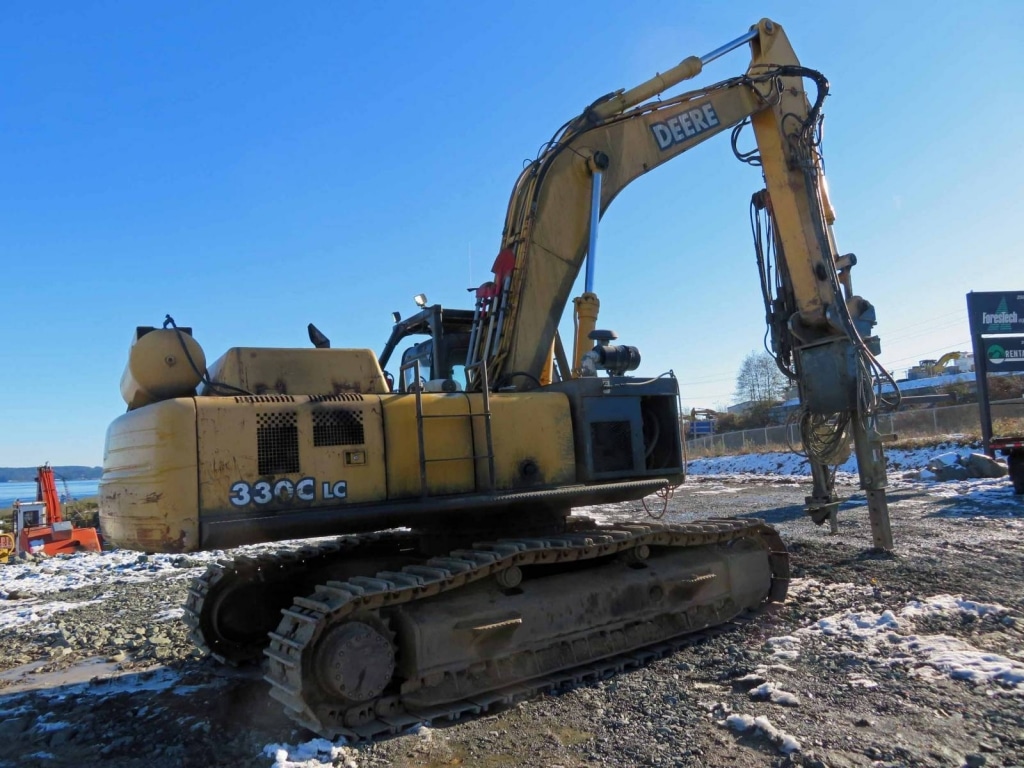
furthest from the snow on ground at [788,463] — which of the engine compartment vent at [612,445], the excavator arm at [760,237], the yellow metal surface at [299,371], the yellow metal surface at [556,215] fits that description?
the yellow metal surface at [299,371]

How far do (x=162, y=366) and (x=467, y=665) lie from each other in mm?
2850

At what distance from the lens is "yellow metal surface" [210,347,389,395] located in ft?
17.0

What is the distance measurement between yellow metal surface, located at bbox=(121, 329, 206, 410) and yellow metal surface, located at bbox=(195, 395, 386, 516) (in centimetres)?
58

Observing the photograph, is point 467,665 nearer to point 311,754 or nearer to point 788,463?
point 311,754

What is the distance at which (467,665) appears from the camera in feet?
16.3

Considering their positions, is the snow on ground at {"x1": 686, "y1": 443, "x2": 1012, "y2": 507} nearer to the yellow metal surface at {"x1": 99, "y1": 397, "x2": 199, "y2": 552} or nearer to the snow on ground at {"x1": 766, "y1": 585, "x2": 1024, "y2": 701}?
the snow on ground at {"x1": 766, "y1": 585, "x2": 1024, "y2": 701}

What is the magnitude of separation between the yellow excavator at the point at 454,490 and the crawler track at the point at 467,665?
2cm

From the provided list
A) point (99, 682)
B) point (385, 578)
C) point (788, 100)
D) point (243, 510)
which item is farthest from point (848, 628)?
point (788, 100)

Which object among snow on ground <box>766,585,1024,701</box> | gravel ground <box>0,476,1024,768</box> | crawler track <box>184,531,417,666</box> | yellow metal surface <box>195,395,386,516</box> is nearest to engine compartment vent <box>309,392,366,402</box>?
yellow metal surface <box>195,395,386,516</box>

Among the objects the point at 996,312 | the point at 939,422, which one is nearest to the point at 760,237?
the point at 996,312

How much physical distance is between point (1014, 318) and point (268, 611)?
18.8 m

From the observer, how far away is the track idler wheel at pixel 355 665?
4.46 metres

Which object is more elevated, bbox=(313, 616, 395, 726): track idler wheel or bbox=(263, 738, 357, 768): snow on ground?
bbox=(313, 616, 395, 726): track idler wheel

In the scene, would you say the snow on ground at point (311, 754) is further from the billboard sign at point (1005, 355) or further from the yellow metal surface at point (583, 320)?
the billboard sign at point (1005, 355)
